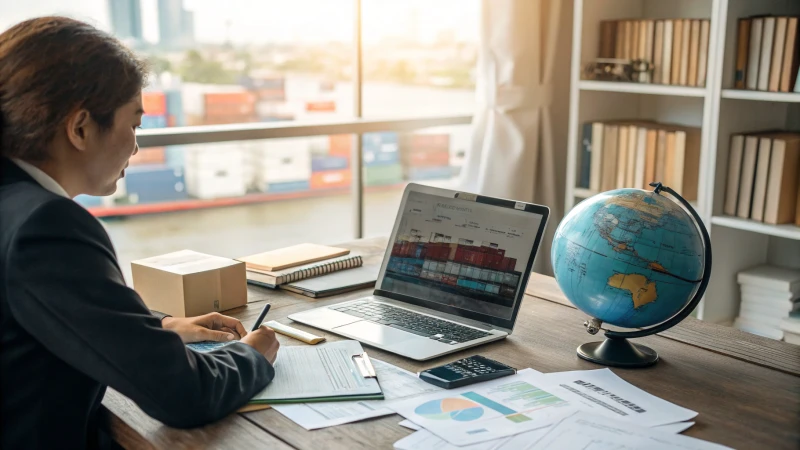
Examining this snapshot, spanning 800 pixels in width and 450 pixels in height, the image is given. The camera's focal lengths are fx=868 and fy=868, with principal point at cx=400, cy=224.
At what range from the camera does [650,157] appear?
3.26 meters

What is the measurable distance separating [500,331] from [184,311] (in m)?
0.65

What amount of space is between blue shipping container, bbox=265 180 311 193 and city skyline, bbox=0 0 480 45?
0.62 meters

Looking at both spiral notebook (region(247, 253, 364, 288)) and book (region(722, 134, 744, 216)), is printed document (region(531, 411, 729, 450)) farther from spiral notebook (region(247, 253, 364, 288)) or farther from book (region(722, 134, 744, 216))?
book (region(722, 134, 744, 216))

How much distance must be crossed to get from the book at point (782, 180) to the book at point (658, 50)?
0.51 metres

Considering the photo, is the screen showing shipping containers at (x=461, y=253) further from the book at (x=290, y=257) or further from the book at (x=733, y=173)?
the book at (x=733, y=173)

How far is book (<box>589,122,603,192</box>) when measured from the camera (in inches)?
134

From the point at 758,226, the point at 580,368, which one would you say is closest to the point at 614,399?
the point at 580,368

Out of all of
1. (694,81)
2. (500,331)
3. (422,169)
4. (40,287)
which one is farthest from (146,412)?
(422,169)

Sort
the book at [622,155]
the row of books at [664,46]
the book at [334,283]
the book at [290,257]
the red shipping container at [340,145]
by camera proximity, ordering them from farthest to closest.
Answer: the red shipping container at [340,145] < the book at [622,155] < the row of books at [664,46] < the book at [290,257] < the book at [334,283]

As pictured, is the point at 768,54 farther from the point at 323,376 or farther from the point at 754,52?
the point at 323,376

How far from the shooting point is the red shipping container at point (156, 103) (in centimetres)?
321

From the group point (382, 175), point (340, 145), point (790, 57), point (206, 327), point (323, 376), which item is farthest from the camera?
point (382, 175)

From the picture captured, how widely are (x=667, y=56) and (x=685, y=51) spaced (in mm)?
80

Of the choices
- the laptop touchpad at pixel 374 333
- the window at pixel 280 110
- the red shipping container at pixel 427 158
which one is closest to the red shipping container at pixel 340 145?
the window at pixel 280 110
